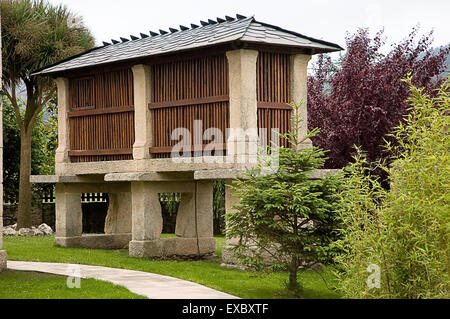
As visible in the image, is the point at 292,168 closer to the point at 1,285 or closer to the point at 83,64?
the point at 1,285

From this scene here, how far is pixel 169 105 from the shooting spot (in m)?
14.8

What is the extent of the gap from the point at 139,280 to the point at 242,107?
12.6ft

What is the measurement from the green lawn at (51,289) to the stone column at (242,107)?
3.75m

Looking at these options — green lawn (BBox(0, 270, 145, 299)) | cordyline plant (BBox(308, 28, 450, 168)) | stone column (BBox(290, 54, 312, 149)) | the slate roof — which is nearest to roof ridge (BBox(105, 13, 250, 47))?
the slate roof

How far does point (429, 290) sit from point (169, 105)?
8.02 m

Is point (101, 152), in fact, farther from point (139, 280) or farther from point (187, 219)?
point (139, 280)

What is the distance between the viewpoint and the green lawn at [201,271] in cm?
1092

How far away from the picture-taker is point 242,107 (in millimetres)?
13398

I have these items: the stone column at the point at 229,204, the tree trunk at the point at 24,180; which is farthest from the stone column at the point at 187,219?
the tree trunk at the point at 24,180

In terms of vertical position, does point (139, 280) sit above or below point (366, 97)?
below

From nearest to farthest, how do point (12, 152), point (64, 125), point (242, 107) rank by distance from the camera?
point (242, 107) < point (64, 125) < point (12, 152)

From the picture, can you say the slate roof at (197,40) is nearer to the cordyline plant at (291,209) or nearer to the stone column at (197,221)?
the stone column at (197,221)

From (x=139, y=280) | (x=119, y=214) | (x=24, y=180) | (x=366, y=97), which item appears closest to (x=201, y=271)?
(x=139, y=280)
